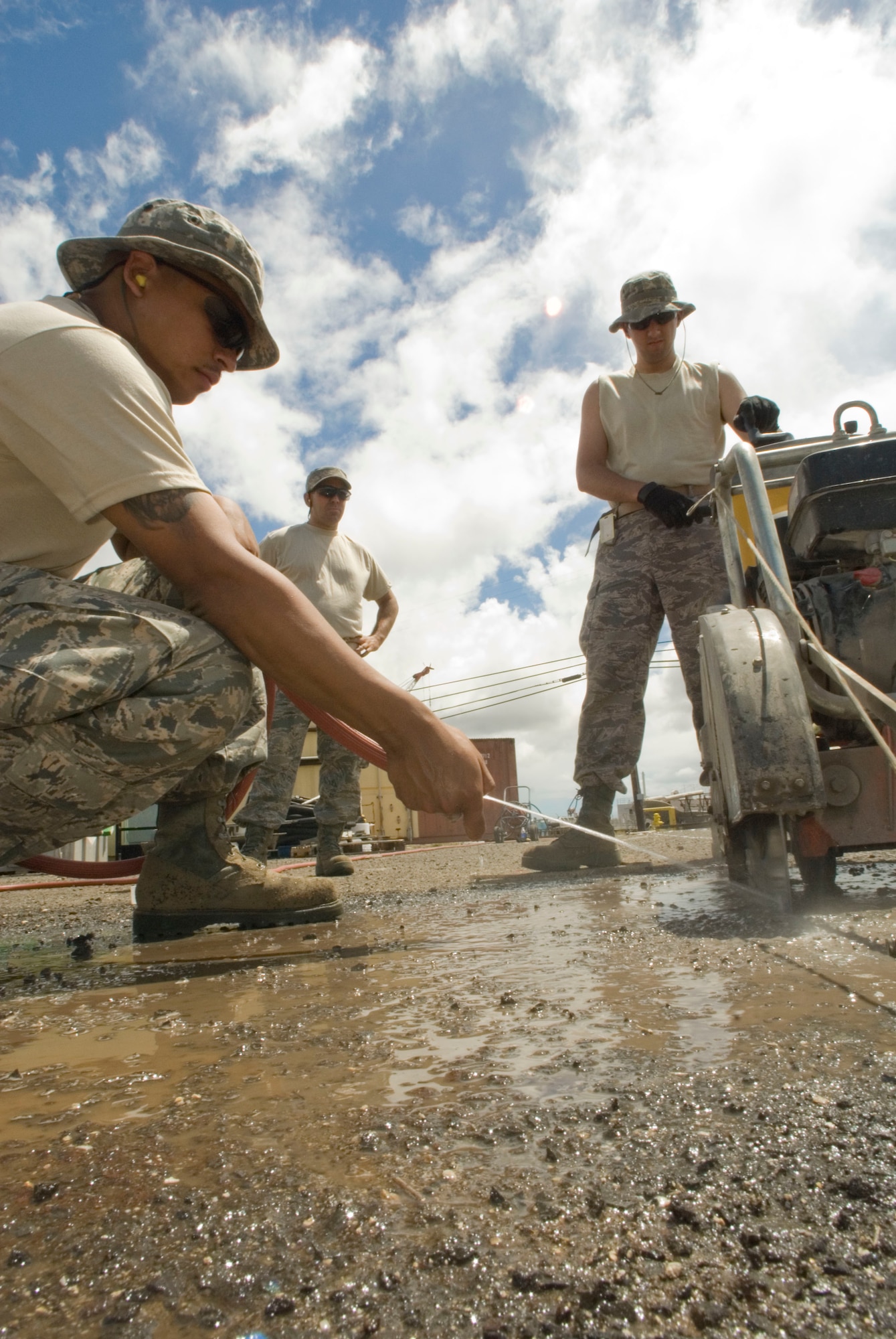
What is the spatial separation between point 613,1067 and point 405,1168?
29cm

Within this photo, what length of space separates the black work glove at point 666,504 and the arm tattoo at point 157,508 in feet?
7.18

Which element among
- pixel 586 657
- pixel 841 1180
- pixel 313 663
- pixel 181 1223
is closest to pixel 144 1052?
pixel 181 1223

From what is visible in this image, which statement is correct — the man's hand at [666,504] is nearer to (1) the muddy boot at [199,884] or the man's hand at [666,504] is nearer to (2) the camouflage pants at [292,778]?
(2) the camouflage pants at [292,778]

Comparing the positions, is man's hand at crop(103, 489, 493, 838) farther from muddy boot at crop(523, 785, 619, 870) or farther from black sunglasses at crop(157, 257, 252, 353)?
muddy boot at crop(523, 785, 619, 870)

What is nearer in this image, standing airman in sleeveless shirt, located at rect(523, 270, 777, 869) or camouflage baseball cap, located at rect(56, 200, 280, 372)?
camouflage baseball cap, located at rect(56, 200, 280, 372)

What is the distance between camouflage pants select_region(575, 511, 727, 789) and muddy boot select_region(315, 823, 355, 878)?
4.36 feet

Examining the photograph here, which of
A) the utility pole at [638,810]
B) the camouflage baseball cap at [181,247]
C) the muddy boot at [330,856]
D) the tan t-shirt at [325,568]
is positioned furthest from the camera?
the utility pole at [638,810]

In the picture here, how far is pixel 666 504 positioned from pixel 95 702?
2352mm

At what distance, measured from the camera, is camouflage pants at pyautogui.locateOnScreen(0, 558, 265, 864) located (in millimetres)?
1508

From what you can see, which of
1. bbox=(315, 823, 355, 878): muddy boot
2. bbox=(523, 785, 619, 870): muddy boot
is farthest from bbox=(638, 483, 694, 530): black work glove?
bbox=(315, 823, 355, 878): muddy boot

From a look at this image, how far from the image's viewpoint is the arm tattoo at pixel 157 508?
1485 millimetres

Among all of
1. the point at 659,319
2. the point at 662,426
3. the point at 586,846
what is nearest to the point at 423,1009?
the point at 586,846

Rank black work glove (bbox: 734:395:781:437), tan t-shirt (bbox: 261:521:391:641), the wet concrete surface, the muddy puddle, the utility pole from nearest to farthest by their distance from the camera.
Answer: the wet concrete surface, the muddy puddle, black work glove (bbox: 734:395:781:437), tan t-shirt (bbox: 261:521:391:641), the utility pole

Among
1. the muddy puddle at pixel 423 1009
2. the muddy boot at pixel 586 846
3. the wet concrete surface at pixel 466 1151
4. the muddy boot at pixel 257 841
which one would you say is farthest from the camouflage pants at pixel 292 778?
the wet concrete surface at pixel 466 1151
